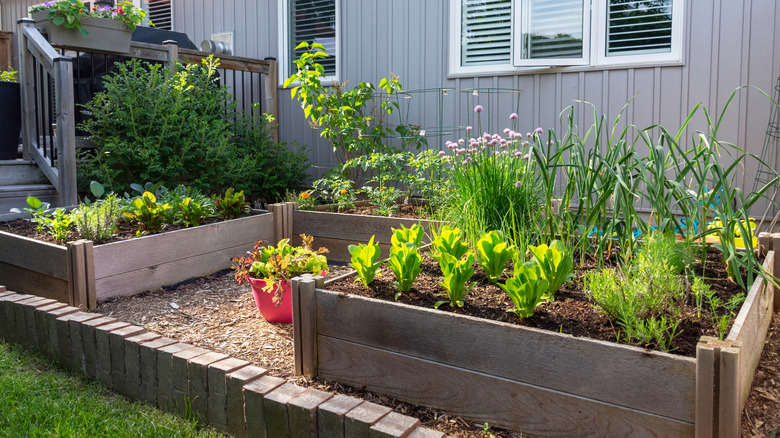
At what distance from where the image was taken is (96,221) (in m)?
3.36

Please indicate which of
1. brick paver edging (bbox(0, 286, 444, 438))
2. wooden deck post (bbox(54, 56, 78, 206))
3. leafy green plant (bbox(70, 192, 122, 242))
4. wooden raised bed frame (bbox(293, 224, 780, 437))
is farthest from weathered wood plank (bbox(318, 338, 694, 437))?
wooden deck post (bbox(54, 56, 78, 206))

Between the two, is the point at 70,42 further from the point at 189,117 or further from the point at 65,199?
the point at 65,199

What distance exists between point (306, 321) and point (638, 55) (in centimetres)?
371

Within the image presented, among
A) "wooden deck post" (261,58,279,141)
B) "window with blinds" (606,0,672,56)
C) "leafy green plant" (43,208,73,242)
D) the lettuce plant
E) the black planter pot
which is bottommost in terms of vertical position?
"leafy green plant" (43,208,73,242)

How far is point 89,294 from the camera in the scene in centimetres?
305

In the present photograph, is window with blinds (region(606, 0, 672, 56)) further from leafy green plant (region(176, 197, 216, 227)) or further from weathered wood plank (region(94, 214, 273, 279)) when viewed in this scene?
leafy green plant (region(176, 197, 216, 227))

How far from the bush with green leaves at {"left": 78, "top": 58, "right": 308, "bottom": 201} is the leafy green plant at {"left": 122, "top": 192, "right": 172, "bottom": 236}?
39.8 inches

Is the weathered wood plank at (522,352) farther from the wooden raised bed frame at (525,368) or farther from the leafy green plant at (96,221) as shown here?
the leafy green plant at (96,221)

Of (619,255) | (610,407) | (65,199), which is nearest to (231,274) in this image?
(65,199)

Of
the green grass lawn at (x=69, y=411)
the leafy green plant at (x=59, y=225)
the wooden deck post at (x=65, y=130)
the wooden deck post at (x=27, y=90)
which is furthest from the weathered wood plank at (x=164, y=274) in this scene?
the wooden deck post at (x=27, y=90)

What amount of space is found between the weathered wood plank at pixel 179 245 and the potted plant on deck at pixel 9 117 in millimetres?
2623

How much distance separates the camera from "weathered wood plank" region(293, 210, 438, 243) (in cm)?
390

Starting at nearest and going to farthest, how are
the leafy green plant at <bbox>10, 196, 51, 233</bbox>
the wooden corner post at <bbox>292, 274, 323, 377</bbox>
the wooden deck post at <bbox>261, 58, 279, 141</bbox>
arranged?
the wooden corner post at <bbox>292, 274, 323, 377</bbox> < the leafy green plant at <bbox>10, 196, 51, 233</bbox> < the wooden deck post at <bbox>261, 58, 279, 141</bbox>

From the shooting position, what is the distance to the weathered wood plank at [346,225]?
3.90 m
